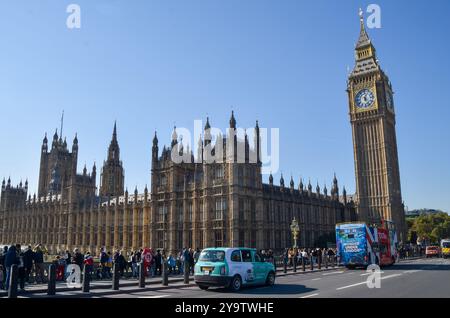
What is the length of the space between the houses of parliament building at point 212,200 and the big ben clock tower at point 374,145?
220 mm

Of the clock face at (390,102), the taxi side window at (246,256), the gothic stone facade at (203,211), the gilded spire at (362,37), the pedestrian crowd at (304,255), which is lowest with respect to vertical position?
the pedestrian crowd at (304,255)

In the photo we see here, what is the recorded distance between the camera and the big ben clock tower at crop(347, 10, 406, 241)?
79875mm

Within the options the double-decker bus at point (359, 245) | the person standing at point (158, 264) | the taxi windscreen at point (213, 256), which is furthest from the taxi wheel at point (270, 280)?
the double-decker bus at point (359, 245)

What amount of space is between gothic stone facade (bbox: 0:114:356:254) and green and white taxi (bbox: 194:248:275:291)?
27.5m

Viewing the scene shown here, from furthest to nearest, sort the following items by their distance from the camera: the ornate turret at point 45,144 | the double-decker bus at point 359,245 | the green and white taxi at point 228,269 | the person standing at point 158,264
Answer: the ornate turret at point 45,144 → the double-decker bus at point 359,245 → the person standing at point 158,264 → the green and white taxi at point 228,269

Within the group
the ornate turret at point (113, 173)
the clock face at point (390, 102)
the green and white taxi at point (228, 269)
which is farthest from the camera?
the ornate turret at point (113, 173)

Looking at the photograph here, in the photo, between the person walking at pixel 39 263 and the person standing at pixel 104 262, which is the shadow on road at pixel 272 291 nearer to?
the person standing at pixel 104 262

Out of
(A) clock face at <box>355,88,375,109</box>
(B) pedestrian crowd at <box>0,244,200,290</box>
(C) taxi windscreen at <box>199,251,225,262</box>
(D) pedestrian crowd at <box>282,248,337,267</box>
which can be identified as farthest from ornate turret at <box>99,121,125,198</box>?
(C) taxi windscreen at <box>199,251,225,262</box>

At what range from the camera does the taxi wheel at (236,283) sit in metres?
17.2

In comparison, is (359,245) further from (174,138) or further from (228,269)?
(174,138)

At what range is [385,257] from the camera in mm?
34812

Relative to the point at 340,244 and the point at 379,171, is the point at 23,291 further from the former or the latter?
the point at 379,171

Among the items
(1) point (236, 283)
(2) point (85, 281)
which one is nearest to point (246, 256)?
(1) point (236, 283)
